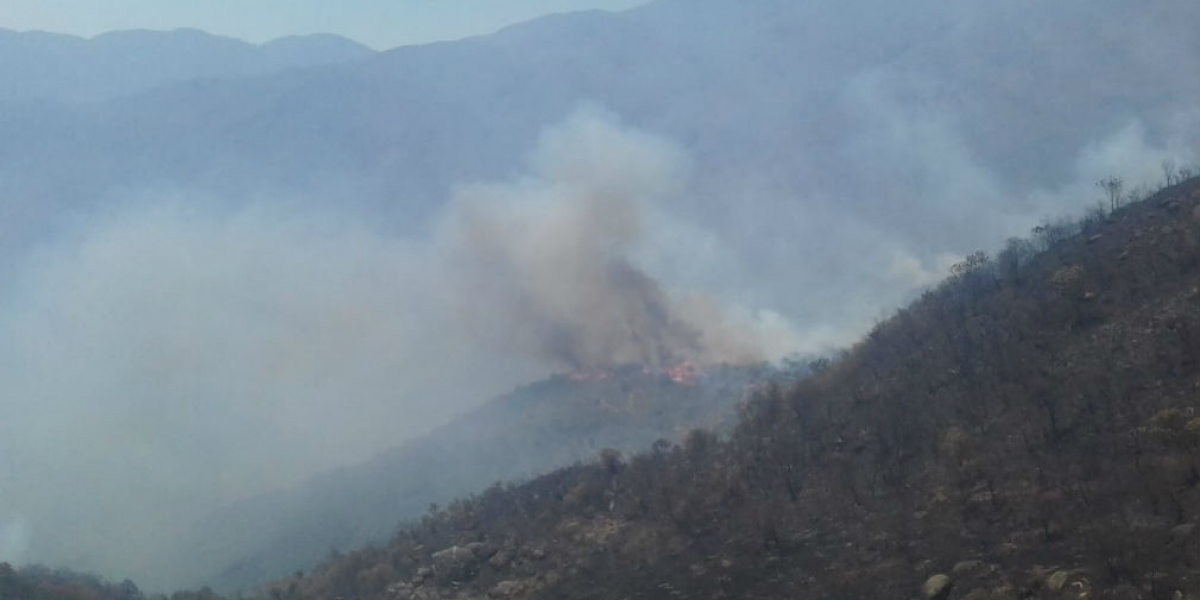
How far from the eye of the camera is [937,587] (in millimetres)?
Result: 18172

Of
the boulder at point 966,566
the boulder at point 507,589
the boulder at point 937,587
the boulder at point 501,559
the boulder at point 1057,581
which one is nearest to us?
the boulder at point 1057,581

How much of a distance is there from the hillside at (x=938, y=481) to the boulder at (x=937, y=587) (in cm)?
4

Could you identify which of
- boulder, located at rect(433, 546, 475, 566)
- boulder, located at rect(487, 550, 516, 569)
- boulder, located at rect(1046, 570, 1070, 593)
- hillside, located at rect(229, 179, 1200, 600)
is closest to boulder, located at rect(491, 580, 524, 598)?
hillside, located at rect(229, 179, 1200, 600)

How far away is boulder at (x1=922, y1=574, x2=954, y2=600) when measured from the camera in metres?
18.0

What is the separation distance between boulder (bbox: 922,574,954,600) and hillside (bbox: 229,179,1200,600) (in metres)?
0.04

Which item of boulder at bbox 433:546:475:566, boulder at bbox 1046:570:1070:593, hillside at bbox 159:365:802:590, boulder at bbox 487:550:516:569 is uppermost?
hillside at bbox 159:365:802:590

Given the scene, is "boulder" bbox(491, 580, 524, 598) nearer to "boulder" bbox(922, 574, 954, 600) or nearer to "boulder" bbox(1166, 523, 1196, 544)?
"boulder" bbox(922, 574, 954, 600)

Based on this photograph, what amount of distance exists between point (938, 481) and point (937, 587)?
794 cm

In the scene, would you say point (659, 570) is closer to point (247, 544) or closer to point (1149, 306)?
point (1149, 306)

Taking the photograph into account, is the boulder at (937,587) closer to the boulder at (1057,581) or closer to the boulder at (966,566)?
the boulder at (966,566)

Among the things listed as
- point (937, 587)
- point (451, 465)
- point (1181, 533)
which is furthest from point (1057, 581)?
point (451, 465)

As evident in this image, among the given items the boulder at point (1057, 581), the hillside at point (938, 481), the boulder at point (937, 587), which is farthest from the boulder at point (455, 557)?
the boulder at point (1057, 581)

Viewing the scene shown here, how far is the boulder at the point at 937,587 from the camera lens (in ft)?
59.0

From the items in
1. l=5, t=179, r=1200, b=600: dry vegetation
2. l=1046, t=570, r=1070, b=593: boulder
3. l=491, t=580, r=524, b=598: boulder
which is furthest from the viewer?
l=491, t=580, r=524, b=598: boulder
